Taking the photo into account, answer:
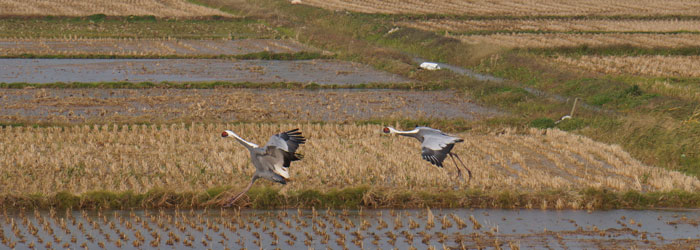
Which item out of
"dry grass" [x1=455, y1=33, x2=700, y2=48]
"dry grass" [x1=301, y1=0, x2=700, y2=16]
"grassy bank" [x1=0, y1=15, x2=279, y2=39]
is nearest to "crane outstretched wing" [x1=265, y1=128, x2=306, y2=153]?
"dry grass" [x1=455, y1=33, x2=700, y2=48]

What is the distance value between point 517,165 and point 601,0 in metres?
39.3

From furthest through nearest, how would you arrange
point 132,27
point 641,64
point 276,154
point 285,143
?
1. point 132,27
2. point 641,64
3. point 276,154
4. point 285,143

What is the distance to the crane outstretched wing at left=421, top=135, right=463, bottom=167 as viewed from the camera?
340 inches

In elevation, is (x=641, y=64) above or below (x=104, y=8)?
above

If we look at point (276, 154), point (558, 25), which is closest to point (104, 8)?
point (558, 25)

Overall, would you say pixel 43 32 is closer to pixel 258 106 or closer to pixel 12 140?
pixel 258 106

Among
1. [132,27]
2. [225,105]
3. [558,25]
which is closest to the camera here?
[225,105]

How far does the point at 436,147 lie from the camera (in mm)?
8781

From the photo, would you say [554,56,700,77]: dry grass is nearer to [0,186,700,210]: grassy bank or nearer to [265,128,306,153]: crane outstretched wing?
[0,186,700,210]: grassy bank

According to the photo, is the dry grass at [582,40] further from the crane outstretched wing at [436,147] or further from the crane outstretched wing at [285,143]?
the crane outstretched wing at [285,143]

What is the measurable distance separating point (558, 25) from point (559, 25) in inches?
3.4

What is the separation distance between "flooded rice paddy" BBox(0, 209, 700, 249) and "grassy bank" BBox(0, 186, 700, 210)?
7.1 inches

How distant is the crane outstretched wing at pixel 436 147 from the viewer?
862 centimetres

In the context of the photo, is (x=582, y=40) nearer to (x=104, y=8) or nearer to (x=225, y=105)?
(x=225, y=105)
